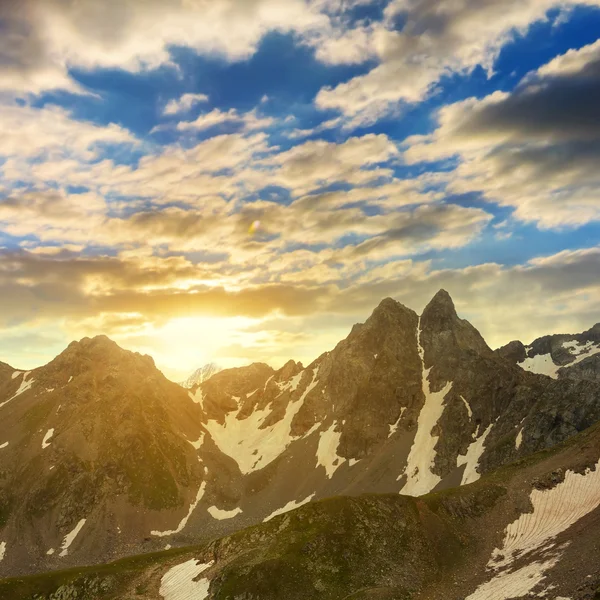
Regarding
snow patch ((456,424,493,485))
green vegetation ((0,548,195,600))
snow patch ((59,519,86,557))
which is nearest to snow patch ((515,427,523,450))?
snow patch ((456,424,493,485))

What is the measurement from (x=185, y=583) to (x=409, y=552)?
128 ft

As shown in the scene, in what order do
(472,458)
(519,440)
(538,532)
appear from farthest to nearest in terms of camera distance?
(472,458)
(519,440)
(538,532)

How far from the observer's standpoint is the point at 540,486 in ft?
292

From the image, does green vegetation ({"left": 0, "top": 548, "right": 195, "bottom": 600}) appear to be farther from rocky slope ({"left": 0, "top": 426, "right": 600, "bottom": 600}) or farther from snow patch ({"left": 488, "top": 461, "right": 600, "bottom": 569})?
snow patch ({"left": 488, "top": 461, "right": 600, "bottom": 569})

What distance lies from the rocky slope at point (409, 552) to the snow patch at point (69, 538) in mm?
102456

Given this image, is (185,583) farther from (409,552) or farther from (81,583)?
(409,552)

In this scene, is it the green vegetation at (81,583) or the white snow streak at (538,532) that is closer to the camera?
the white snow streak at (538,532)

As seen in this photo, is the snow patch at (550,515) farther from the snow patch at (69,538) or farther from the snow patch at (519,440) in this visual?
the snow patch at (69,538)

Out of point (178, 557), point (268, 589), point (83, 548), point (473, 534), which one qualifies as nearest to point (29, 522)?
point (83, 548)

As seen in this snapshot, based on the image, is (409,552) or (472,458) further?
(472,458)

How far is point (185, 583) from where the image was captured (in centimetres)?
8425

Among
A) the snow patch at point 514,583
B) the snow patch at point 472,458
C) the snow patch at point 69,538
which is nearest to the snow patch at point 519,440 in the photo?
the snow patch at point 472,458

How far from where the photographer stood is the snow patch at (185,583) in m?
79.3

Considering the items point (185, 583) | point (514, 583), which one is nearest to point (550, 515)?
point (514, 583)
